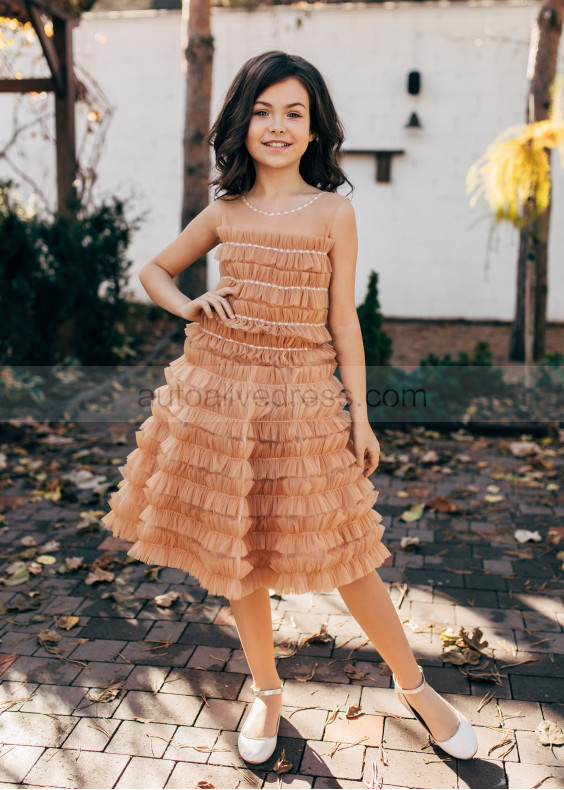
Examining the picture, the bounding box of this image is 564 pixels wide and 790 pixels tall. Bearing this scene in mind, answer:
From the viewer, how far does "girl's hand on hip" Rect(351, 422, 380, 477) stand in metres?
1.99

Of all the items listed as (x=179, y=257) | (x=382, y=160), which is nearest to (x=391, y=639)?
(x=179, y=257)

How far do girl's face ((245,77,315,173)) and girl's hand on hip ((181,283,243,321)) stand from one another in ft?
1.15

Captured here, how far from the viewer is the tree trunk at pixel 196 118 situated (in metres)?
6.02

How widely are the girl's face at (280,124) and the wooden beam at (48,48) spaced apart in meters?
4.58

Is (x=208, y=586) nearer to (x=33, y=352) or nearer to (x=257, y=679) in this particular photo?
(x=257, y=679)

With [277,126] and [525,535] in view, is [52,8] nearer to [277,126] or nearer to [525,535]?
[277,126]

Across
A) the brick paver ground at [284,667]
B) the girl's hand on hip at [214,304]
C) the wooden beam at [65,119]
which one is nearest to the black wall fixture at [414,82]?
the wooden beam at [65,119]

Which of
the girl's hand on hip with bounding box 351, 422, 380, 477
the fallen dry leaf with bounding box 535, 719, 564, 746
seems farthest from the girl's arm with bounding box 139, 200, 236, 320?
the fallen dry leaf with bounding box 535, 719, 564, 746

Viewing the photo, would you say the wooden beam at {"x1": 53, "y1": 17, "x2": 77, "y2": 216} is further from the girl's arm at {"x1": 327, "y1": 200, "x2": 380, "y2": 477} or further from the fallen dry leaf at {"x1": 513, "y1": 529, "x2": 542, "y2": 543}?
the girl's arm at {"x1": 327, "y1": 200, "x2": 380, "y2": 477}

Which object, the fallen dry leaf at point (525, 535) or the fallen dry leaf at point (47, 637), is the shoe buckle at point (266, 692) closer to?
the fallen dry leaf at point (47, 637)

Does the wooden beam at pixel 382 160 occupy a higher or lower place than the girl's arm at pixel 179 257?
higher

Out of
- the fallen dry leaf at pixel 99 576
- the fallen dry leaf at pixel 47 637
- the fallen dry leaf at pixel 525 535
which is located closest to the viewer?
the fallen dry leaf at pixel 47 637

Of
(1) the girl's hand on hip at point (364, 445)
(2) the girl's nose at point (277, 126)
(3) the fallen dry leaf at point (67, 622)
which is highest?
(2) the girl's nose at point (277, 126)

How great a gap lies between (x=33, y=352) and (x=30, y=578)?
275 cm
